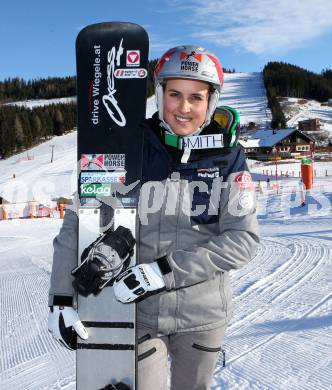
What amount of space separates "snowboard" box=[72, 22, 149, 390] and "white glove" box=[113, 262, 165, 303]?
93 mm

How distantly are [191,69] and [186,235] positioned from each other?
80cm

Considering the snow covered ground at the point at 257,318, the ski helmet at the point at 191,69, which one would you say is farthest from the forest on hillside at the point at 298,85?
the ski helmet at the point at 191,69

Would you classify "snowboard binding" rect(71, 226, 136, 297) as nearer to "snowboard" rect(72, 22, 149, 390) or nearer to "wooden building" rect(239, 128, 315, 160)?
"snowboard" rect(72, 22, 149, 390)

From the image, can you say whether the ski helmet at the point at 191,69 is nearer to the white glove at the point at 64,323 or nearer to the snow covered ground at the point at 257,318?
the white glove at the point at 64,323

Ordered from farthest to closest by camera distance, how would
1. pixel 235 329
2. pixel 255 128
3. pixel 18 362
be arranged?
pixel 255 128 < pixel 235 329 < pixel 18 362

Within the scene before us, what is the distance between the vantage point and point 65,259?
6.93 feet

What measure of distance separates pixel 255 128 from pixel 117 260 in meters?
69.9

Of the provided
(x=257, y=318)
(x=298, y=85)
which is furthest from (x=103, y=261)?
(x=298, y=85)

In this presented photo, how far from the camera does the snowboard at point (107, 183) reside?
212 centimetres

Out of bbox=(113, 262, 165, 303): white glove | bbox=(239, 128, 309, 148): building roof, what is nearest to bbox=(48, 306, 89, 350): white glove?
bbox=(113, 262, 165, 303): white glove

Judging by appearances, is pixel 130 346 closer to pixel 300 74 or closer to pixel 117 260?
pixel 117 260

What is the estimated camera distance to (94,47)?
253 centimetres

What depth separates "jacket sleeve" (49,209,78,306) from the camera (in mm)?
2066

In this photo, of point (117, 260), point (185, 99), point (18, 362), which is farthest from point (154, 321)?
point (18, 362)
